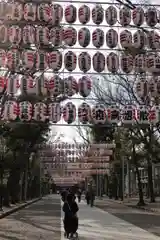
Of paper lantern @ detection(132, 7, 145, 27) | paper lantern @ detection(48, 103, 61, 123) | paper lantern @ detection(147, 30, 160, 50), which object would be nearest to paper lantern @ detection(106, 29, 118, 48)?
paper lantern @ detection(132, 7, 145, 27)

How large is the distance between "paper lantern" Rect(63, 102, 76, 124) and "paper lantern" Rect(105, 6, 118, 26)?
335cm

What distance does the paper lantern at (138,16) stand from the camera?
18.7m

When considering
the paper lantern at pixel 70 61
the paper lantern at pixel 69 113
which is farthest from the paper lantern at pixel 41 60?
the paper lantern at pixel 69 113

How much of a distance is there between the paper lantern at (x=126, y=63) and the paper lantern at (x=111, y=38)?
75 cm

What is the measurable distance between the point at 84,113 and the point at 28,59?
290 cm

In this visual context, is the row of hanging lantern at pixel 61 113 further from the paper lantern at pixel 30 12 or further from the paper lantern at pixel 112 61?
the paper lantern at pixel 30 12

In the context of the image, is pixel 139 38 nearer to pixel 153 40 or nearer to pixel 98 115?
pixel 153 40

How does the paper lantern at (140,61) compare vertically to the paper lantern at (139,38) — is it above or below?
below

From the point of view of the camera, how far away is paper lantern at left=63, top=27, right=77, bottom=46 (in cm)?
1856

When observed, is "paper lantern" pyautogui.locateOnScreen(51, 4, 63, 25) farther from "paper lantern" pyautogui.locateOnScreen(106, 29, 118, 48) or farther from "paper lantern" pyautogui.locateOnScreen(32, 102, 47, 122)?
"paper lantern" pyautogui.locateOnScreen(32, 102, 47, 122)

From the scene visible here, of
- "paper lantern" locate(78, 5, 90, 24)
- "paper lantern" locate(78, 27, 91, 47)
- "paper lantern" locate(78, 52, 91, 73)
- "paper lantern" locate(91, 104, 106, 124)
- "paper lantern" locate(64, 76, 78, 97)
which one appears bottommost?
"paper lantern" locate(91, 104, 106, 124)

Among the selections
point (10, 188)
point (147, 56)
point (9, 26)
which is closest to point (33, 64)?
point (9, 26)

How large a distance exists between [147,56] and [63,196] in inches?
254

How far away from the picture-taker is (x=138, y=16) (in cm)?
1873
